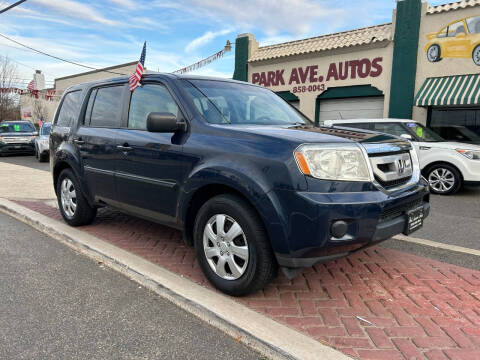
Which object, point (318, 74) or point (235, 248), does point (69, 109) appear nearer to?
point (235, 248)

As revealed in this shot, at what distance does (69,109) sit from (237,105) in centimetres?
268

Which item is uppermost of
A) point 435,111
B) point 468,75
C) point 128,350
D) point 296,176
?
point 468,75

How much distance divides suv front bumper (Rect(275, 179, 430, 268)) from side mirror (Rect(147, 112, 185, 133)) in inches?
48.9

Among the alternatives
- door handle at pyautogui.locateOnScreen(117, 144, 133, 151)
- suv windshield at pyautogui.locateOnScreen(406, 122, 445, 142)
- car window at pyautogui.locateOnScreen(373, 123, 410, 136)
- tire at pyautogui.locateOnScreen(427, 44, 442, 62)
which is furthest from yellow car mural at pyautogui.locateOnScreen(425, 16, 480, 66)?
door handle at pyautogui.locateOnScreen(117, 144, 133, 151)

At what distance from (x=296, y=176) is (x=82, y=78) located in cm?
3376

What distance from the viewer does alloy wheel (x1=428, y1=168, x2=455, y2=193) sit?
8522 mm

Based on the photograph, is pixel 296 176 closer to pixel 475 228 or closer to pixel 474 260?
pixel 474 260

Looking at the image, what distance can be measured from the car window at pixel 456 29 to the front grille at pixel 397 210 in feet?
39.5

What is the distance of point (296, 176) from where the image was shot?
2.63 metres

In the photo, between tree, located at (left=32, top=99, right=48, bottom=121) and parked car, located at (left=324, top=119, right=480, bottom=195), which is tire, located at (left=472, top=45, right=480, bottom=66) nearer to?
parked car, located at (left=324, top=119, right=480, bottom=195)

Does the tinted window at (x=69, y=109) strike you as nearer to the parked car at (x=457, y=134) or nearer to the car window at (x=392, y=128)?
the car window at (x=392, y=128)

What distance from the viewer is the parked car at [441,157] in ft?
27.2

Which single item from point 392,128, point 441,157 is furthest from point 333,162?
point 392,128

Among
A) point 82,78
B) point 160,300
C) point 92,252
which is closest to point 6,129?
point 82,78
